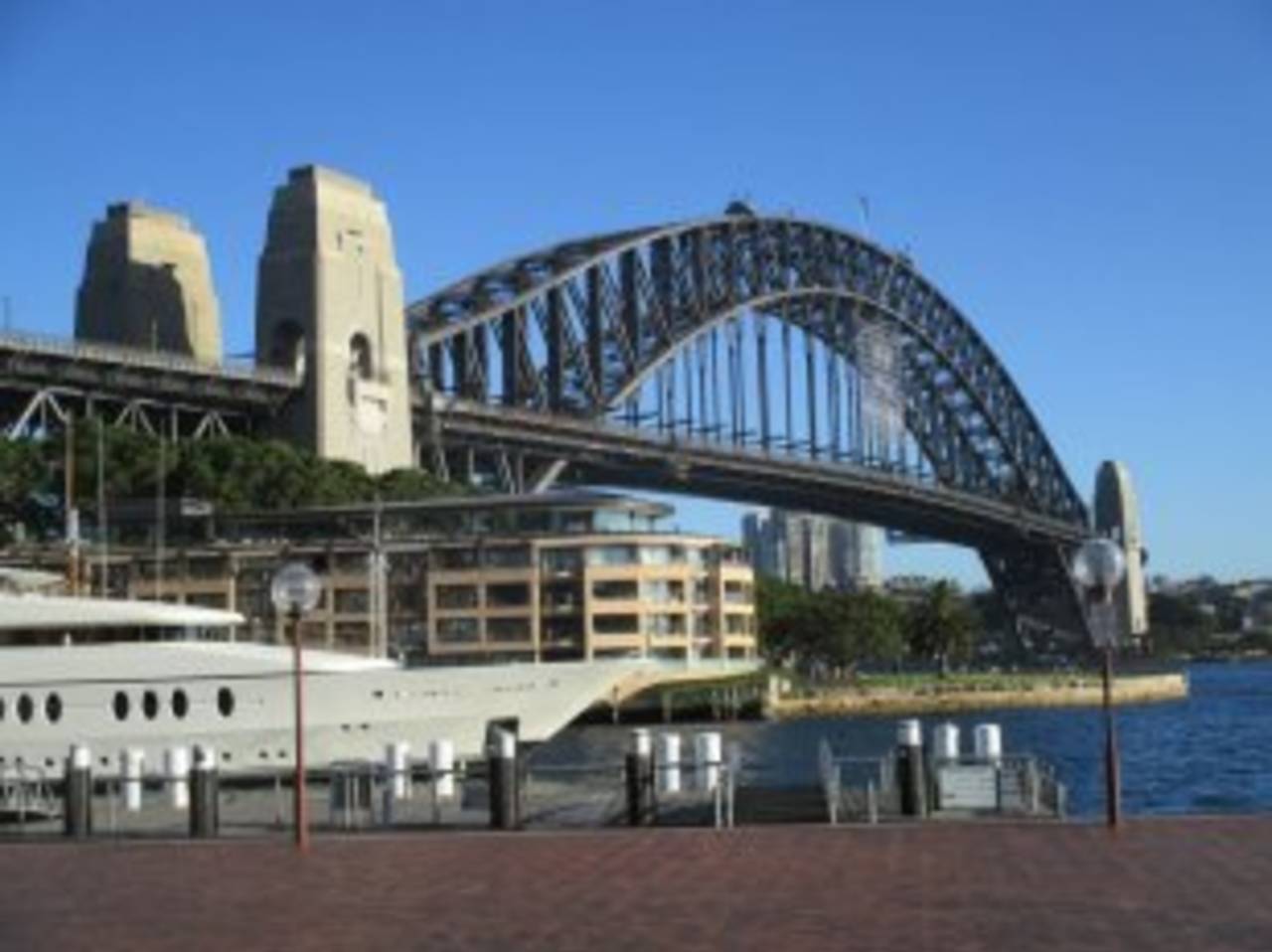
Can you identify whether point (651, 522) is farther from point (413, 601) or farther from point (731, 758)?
point (731, 758)

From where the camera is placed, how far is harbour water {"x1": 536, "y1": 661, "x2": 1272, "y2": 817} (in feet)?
160

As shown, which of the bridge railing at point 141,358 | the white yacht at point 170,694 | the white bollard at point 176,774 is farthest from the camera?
the bridge railing at point 141,358

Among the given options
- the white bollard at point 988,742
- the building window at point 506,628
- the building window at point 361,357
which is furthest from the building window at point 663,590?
the white bollard at point 988,742

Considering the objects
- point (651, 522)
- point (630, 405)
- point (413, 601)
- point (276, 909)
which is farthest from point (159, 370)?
point (276, 909)

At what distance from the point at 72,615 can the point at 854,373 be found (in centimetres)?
14052

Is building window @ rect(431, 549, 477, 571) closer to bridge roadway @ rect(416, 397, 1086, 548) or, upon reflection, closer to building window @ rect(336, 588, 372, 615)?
building window @ rect(336, 588, 372, 615)

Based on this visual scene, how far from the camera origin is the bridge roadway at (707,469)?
134m

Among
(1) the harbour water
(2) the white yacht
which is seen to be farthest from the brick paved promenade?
(2) the white yacht

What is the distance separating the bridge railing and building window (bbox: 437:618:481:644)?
57.3ft

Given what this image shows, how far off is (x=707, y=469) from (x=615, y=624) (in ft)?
95.5

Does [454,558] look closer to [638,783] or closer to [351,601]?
[351,601]

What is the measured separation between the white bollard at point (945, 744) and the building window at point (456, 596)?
88.5 meters

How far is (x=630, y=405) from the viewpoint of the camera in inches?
5974

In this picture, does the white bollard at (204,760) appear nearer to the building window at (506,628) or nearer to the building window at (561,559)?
the building window at (561,559)
